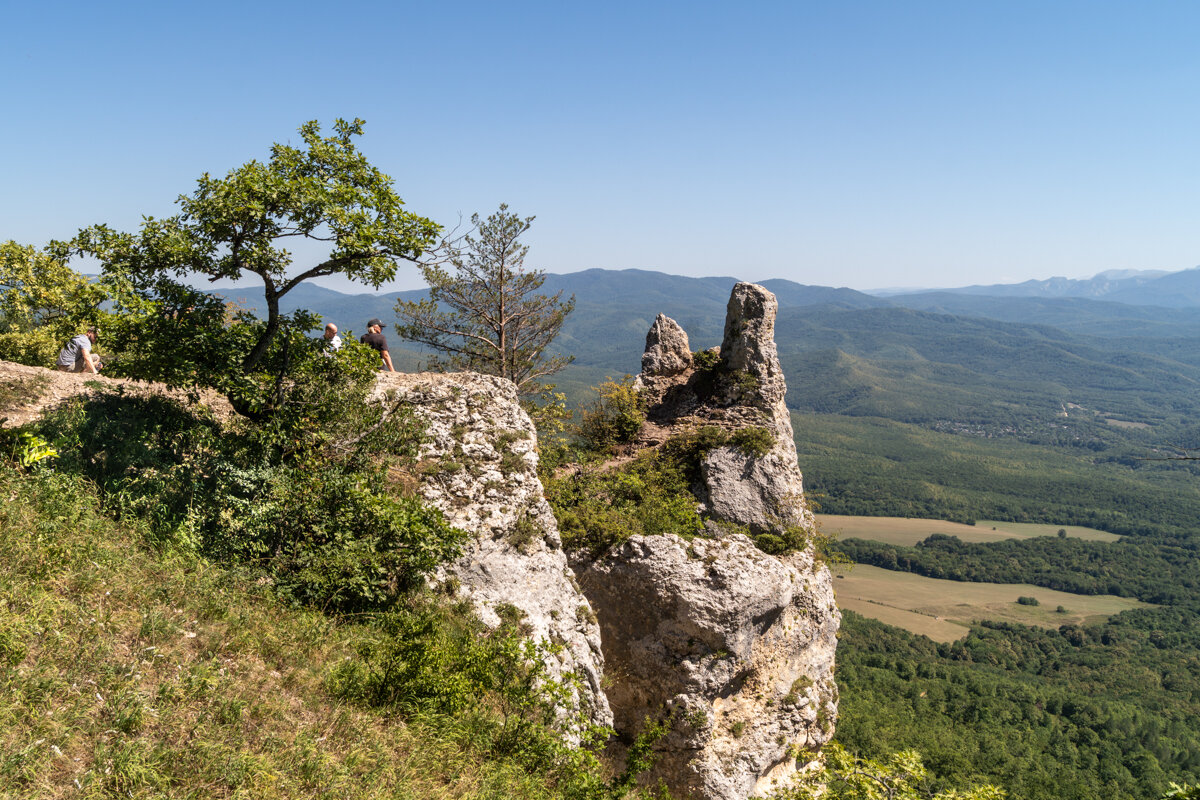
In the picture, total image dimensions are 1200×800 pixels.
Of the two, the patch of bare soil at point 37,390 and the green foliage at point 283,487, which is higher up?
the patch of bare soil at point 37,390

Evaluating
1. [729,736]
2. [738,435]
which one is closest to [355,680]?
[729,736]

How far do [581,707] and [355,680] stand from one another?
16.4 ft

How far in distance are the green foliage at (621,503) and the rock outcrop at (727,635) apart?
0.54 m

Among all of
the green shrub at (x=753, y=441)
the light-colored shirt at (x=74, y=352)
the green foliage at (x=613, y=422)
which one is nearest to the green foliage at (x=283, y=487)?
the light-colored shirt at (x=74, y=352)

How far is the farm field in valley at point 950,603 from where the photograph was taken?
96.1 m

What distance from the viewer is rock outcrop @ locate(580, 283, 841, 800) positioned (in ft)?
44.1

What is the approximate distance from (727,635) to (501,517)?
5684 millimetres

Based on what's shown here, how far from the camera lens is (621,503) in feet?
52.1

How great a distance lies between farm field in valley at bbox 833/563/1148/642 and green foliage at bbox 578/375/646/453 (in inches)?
3298

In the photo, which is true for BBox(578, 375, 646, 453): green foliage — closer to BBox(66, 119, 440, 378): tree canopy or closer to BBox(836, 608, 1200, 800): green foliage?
BBox(66, 119, 440, 378): tree canopy

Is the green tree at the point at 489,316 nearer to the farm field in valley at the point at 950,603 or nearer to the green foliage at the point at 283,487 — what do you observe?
the green foliage at the point at 283,487

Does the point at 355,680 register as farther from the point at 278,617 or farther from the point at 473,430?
the point at 473,430

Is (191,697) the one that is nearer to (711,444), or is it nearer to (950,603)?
(711,444)

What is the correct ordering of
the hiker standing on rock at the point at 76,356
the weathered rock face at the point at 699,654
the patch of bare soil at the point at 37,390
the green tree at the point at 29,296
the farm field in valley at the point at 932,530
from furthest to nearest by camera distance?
1. the farm field in valley at the point at 932,530
2. the green tree at the point at 29,296
3. the hiker standing on rock at the point at 76,356
4. the weathered rock face at the point at 699,654
5. the patch of bare soil at the point at 37,390
